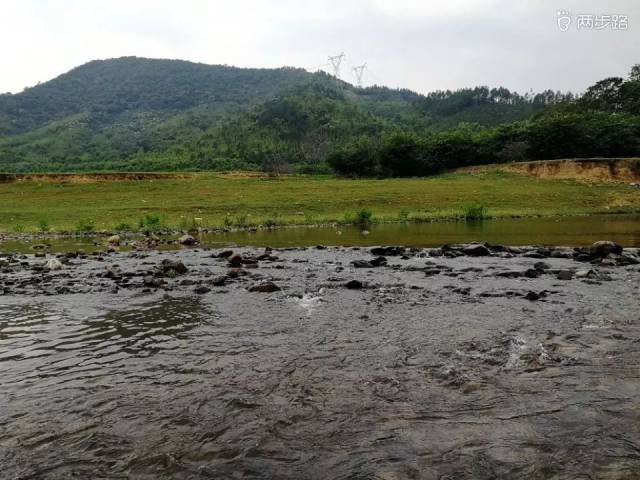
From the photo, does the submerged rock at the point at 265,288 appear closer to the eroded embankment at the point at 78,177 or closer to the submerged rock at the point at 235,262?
the submerged rock at the point at 235,262

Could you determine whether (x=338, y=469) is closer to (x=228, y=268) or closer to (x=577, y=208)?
(x=228, y=268)

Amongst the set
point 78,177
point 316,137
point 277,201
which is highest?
point 316,137

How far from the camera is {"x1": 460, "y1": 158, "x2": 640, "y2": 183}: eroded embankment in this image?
6450cm

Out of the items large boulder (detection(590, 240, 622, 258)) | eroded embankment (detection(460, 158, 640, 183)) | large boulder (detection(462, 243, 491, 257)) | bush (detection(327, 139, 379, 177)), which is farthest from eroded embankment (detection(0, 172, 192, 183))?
large boulder (detection(590, 240, 622, 258))

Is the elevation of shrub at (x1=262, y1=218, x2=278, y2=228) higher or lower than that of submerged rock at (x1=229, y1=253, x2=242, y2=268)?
lower

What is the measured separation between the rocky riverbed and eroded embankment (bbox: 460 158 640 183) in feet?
194

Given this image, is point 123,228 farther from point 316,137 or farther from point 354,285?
point 316,137

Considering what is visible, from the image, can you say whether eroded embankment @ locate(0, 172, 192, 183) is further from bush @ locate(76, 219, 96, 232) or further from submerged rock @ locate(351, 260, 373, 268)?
submerged rock @ locate(351, 260, 373, 268)

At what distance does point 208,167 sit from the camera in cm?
10556

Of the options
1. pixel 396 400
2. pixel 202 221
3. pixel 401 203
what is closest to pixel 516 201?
pixel 401 203

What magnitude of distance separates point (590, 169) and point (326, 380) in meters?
70.6

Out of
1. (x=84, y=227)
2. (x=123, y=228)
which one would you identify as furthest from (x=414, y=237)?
(x=84, y=227)

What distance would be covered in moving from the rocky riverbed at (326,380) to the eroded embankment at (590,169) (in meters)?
59.1

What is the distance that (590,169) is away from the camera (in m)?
66.4
